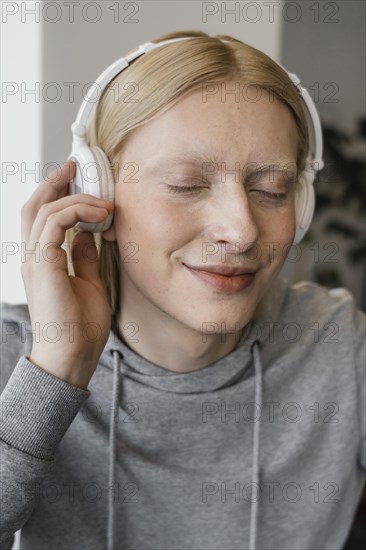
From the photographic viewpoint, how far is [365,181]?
3.21 meters

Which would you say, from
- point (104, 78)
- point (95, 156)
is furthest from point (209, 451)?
point (104, 78)

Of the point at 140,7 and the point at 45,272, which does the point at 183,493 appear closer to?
the point at 45,272

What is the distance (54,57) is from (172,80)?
336mm

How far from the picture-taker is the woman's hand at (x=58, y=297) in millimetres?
941

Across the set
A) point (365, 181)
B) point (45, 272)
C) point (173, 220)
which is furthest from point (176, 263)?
point (365, 181)

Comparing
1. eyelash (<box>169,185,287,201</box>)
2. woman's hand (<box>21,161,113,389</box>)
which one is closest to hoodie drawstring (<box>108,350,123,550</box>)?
woman's hand (<box>21,161,113,389</box>)

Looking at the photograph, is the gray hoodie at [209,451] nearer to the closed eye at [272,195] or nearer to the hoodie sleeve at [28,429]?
the hoodie sleeve at [28,429]

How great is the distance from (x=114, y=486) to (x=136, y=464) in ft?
0.16

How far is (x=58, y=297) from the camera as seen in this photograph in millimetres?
957

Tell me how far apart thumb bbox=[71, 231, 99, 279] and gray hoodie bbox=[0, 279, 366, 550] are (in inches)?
4.6

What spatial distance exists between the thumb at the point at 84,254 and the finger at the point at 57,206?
8 cm

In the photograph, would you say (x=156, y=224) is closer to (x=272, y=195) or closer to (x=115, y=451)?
(x=272, y=195)

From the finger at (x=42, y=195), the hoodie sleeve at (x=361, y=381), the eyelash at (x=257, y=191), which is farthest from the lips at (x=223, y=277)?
the hoodie sleeve at (x=361, y=381)

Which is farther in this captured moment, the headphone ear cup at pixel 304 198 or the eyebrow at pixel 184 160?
the headphone ear cup at pixel 304 198
